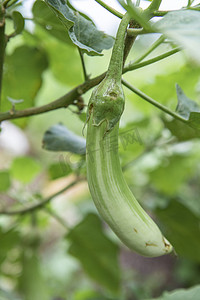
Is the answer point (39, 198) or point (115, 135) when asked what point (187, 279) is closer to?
point (39, 198)

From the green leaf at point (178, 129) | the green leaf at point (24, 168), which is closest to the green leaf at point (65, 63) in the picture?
the green leaf at point (24, 168)

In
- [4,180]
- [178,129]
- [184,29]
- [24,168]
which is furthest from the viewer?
[24,168]

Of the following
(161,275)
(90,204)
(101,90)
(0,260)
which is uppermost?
A: (101,90)

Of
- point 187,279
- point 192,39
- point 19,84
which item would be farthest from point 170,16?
point 187,279

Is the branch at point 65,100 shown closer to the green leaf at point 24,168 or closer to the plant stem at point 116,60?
the plant stem at point 116,60

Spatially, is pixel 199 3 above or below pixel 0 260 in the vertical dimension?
above

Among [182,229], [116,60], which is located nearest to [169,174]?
[182,229]

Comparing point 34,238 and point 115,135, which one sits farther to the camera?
point 34,238

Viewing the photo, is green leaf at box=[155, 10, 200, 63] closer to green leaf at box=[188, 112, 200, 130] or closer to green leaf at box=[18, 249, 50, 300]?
green leaf at box=[188, 112, 200, 130]

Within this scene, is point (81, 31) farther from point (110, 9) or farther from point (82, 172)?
point (82, 172)
